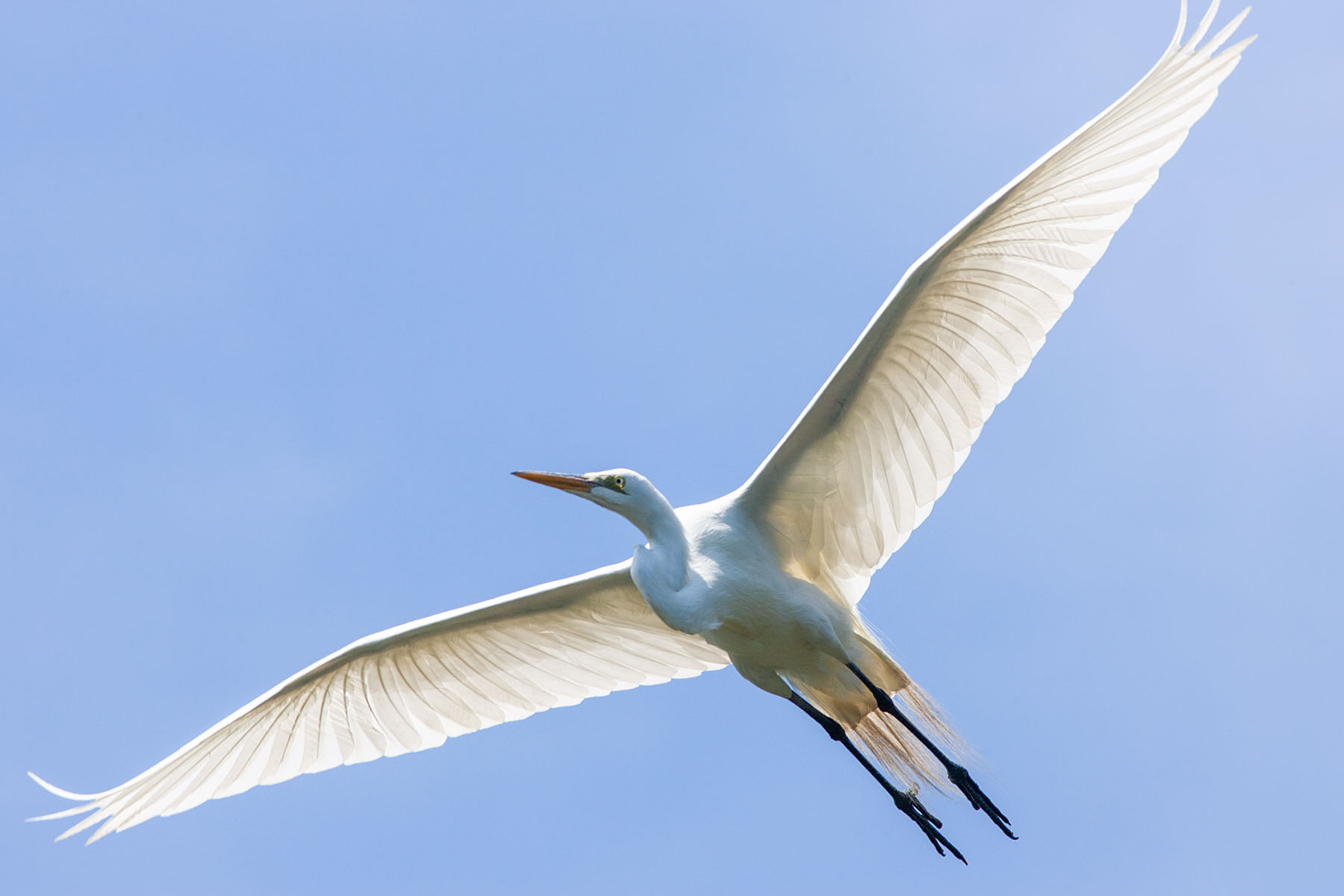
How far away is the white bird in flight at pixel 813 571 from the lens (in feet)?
26.2

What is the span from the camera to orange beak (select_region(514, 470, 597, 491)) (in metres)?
Result: 8.44

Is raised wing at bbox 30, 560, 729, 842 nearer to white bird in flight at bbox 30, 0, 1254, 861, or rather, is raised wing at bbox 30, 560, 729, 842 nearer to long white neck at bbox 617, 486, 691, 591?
white bird in flight at bbox 30, 0, 1254, 861

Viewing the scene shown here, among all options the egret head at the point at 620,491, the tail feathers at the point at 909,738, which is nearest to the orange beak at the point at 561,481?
the egret head at the point at 620,491

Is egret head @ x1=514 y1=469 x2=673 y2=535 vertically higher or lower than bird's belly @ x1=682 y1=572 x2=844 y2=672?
higher

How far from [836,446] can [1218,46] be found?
8.58 ft

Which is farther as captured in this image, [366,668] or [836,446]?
[366,668]

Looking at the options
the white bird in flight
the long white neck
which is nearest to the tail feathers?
the white bird in flight

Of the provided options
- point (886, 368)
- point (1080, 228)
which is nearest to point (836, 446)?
point (886, 368)

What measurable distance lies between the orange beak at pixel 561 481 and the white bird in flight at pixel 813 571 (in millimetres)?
11

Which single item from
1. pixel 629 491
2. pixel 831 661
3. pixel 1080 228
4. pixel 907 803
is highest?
pixel 629 491

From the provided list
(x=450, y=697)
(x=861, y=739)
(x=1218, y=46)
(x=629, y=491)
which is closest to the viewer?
(x=1218, y=46)

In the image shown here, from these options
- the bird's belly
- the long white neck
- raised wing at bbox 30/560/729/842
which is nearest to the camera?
the long white neck

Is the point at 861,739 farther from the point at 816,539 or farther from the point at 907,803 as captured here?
the point at 816,539

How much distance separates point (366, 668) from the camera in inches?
372
